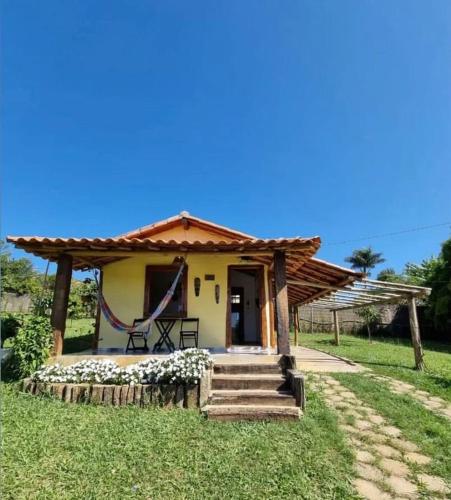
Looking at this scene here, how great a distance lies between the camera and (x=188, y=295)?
764cm

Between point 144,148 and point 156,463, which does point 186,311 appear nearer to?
point 156,463

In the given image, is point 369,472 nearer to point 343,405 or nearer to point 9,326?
→ point 343,405

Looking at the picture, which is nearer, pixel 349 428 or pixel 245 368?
pixel 349 428

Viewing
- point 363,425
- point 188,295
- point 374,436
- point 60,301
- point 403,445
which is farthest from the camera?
point 188,295

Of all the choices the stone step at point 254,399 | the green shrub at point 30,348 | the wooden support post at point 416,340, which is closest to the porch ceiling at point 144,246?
the green shrub at point 30,348

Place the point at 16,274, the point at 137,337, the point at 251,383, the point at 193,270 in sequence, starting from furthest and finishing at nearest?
the point at 16,274
the point at 193,270
the point at 137,337
the point at 251,383

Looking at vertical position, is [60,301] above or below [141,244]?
below

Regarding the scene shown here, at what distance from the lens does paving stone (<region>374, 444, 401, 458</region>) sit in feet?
11.2

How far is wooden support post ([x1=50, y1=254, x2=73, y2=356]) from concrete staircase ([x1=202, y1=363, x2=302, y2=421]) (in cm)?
295

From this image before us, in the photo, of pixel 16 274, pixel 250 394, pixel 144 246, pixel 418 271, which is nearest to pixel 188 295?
pixel 144 246

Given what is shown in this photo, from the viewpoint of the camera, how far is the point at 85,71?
338 inches

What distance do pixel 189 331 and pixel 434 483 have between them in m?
5.41

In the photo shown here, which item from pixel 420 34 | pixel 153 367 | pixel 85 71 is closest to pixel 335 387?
pixel 153 367

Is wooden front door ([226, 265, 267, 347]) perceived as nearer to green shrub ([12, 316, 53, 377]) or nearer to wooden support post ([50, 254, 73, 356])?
wooden support post ([50, 254, 73, 356])
